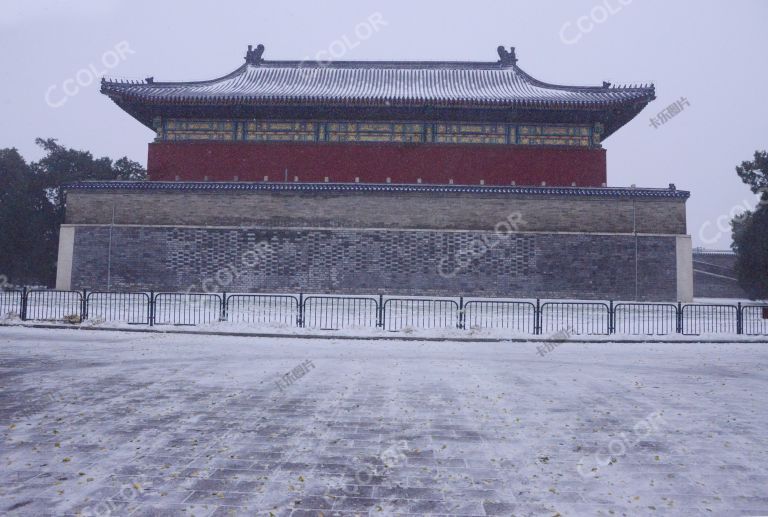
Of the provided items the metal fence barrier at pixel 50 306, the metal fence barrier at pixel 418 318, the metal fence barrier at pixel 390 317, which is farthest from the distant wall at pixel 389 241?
the metal fence barrier at pixel 50 306

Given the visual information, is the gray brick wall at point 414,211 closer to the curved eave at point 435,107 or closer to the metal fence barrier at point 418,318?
the curved eave at point 435,107

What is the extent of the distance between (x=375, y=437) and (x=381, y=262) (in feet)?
49.1

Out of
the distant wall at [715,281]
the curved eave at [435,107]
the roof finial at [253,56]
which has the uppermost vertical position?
the roof finial at [253,56]

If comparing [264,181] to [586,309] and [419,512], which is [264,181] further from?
[419,512]

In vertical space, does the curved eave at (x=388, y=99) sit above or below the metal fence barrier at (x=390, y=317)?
above

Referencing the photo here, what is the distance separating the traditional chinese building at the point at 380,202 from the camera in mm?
19078

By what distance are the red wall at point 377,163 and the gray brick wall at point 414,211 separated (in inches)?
63.4

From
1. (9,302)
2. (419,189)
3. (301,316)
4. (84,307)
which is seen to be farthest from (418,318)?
(9,302)

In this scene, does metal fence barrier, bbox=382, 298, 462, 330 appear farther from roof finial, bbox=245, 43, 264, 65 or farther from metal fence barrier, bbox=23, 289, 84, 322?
roof finial, bbox=245, 43, 264, 65

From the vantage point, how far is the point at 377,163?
20938 mm

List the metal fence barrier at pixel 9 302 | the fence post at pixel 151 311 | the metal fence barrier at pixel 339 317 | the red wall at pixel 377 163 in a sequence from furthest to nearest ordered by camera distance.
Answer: the red wall at pixel 377 163 → the metal fence barrier at pixel 9 302 → the fence post at pixel 151 311 → the metal fence barrier at pixel 339 317

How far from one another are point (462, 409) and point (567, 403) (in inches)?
47.8

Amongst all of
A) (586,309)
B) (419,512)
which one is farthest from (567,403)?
(586,309)

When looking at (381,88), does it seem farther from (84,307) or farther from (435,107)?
(84,307)
